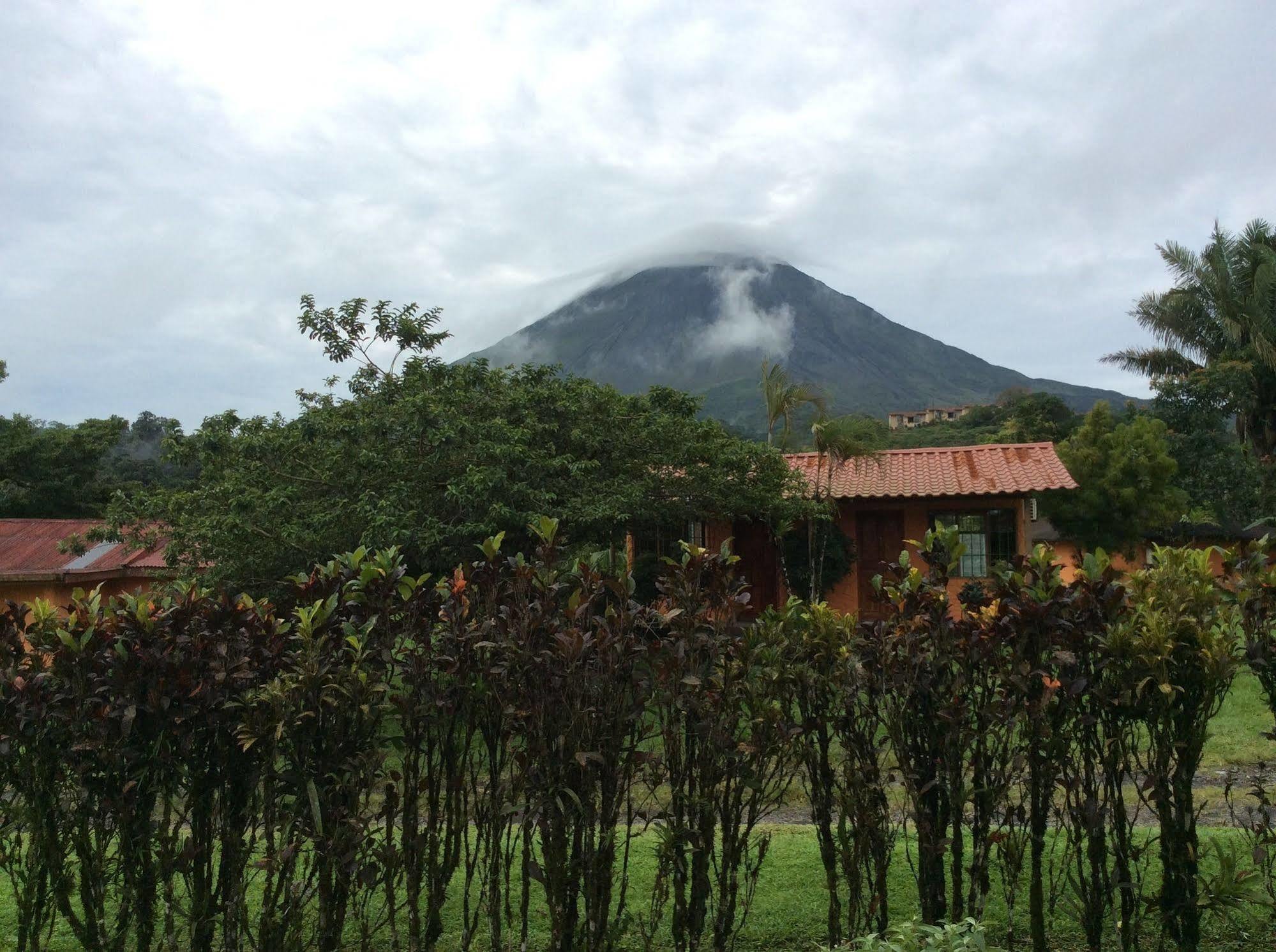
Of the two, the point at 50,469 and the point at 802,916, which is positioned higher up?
the point at 50,469

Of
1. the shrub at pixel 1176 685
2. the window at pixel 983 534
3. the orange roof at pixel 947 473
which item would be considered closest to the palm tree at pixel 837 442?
the orange roof at pixel 947 473

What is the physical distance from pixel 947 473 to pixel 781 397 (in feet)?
11.0

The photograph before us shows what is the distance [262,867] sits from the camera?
2805 mm

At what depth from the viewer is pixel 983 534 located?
50.3 feet

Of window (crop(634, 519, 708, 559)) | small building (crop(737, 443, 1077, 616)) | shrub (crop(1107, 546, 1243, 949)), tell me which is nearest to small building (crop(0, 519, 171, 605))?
window (crop(634, 519, 708, 559))

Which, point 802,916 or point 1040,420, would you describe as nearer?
point 802,916

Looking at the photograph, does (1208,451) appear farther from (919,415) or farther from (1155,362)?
(919,415)

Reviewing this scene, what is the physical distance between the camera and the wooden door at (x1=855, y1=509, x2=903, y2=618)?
51.6ft

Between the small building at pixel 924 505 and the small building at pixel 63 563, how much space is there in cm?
921

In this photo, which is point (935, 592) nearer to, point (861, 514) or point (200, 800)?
point (200, 800)

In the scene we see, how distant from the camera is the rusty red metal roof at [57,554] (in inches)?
551

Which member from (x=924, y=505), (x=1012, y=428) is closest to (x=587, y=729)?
(x=924, y=505)

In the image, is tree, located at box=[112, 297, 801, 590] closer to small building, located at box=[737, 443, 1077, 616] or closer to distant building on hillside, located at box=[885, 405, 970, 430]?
small building, located at box=[737, 443, 1077, 616]

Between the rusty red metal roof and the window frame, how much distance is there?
1157 cm
